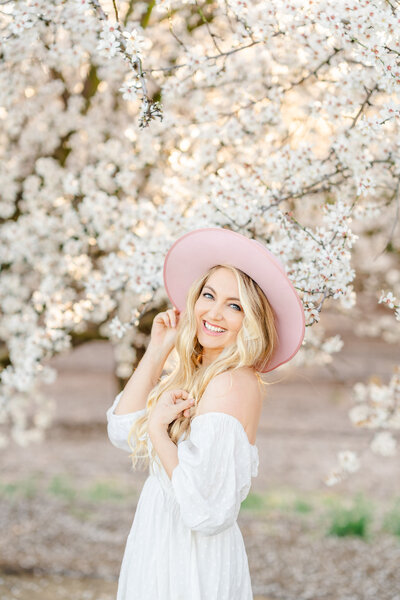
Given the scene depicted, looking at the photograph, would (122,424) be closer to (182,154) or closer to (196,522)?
(196,522)

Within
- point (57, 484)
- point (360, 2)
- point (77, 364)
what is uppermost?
point (360, 2)

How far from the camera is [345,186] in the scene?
320 cm

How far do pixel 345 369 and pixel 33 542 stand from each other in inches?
396

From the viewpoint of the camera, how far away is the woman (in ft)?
6.18

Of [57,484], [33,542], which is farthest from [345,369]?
[33,542]

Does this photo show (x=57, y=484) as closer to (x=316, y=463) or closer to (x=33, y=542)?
(x=33, y=542)

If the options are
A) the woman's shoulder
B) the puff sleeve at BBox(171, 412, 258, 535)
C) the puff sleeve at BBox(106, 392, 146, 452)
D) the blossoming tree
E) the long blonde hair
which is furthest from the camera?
the blossoming tree

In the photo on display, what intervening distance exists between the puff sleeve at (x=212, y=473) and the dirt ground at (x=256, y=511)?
0.51m

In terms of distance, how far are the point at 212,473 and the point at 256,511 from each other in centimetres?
481

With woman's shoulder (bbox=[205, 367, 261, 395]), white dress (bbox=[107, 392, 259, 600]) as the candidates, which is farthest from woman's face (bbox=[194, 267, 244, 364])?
white dress (bbox=[107, 392, 259, 600])

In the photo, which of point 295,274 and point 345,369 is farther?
point 345,369

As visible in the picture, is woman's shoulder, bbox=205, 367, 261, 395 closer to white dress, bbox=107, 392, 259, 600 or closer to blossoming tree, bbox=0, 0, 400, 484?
white dress, bbox=107, 392, 259, 600

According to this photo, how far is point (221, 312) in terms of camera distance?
215 centimetres

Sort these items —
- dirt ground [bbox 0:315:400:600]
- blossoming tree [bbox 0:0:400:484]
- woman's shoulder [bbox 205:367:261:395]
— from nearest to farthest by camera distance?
1. woman's shoulder [bbox 205:367:261:395]
2. blossoming tree [bbox 0:0:400:484]
3. dirt ground [bbox 0:315:400:600]
